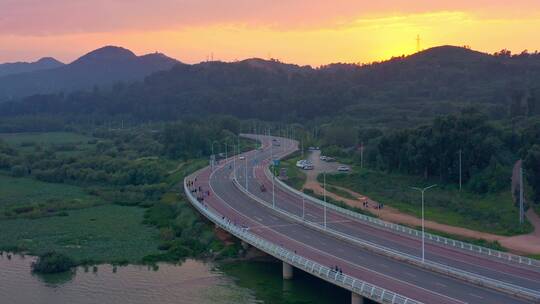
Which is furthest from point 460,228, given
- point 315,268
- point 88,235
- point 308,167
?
point 308,167

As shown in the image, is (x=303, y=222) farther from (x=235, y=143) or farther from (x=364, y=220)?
(x=235, y=143)

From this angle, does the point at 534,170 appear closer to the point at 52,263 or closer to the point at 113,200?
the point at 52,263

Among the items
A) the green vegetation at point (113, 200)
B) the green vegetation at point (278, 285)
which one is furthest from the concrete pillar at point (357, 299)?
the green vegetation at point (113, 200)

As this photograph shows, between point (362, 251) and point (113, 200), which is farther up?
point (362, 251)

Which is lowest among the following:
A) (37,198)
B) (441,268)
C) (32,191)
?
(37,198)

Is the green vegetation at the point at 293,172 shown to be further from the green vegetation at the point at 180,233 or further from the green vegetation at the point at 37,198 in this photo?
the green vegetation at the point at 37,198

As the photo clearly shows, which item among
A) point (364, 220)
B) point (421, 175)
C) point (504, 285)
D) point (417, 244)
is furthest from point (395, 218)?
point (504, 285)

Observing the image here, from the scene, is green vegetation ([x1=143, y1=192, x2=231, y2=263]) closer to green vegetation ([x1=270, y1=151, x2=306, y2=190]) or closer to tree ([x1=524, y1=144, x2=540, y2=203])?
green vegetation ([x1=270, y1=151, x2=306, y2=190])
